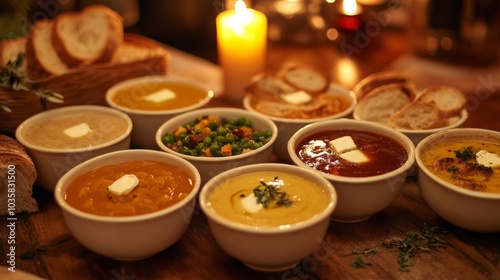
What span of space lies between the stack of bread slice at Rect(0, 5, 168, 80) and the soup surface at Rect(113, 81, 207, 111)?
224 mm

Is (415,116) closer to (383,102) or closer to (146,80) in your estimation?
(383,102)

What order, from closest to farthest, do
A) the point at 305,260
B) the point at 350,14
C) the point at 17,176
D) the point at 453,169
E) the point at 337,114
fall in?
the point at 305,260
the point at 453,169
the point at 17,176
the point at 337,114
the point at 350,14

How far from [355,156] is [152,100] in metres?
1.35

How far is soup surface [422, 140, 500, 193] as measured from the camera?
96.7 inches

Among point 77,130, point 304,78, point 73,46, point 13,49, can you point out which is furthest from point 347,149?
point 13,49

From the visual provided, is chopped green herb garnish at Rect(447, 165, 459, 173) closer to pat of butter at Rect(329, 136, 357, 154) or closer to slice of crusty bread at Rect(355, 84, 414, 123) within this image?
pat of butter at Rect(329, 136, 357, 154)

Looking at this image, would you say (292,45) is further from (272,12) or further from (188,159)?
(188,159)

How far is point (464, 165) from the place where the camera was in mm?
2561

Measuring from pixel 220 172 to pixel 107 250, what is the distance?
674mm

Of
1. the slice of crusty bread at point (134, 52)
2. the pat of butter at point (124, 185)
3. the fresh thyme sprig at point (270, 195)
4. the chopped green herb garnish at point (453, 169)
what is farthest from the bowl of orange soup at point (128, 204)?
the slice of crusty bread at point (134, 52)

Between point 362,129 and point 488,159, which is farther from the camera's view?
point 362,129

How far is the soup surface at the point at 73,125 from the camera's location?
9.61 ft

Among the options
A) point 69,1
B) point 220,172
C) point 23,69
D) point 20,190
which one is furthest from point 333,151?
point 69,1

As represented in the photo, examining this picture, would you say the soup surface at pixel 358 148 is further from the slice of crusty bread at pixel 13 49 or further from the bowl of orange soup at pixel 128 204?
the slice of crusty bread at pixel 13 49
